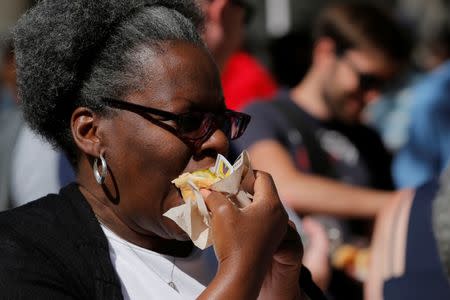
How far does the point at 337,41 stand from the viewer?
505 centimetres

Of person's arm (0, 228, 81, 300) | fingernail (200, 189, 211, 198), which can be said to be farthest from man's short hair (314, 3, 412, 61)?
person's arm (0, 228, 81, 300)

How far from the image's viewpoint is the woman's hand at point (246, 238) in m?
1.92

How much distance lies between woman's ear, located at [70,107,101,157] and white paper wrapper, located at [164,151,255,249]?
0.83ft

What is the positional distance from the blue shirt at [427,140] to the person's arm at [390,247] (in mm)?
1302

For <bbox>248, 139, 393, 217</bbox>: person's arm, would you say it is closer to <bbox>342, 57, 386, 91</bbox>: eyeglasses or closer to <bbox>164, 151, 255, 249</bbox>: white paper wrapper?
<bbox>342, 57, 386, 91</bbox>: eyeglasses

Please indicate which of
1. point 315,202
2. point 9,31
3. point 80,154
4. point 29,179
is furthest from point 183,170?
point 315,202

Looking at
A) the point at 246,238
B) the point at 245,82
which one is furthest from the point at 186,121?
the point at 245,82

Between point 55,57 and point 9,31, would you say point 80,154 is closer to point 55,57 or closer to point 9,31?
point 55,57

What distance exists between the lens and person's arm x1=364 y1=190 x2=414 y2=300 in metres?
3.11

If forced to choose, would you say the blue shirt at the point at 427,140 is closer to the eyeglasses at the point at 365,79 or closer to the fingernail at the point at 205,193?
the eyeglasses at the point at 365,79

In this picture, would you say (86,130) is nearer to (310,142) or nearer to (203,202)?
(203,202)

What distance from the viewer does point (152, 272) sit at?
7.14 ft

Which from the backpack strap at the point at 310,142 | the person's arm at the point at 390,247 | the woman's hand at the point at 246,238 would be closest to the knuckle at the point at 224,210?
the woman's hand at the point at 246,238

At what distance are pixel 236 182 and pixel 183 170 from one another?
15cm
